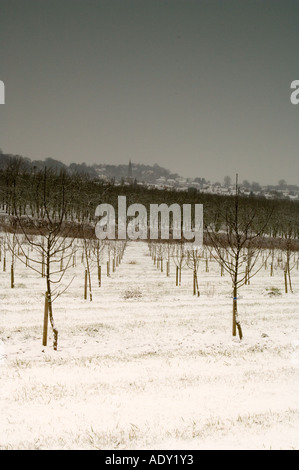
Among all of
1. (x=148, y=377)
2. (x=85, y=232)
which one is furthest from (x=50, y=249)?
(x=85, y=232)

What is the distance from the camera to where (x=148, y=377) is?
7105 mm

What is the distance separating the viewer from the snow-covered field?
193 inches

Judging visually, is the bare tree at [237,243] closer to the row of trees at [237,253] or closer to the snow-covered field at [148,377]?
the row of trees at [237,253]

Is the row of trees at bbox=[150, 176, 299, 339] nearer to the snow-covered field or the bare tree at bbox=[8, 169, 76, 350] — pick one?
the snow-covered field

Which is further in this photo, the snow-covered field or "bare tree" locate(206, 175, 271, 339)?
"bare tree" locate(206, 175, 271, 339)

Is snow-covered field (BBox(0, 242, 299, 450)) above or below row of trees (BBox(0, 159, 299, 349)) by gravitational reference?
below

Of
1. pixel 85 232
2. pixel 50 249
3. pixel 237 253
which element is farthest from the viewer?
pixel 85 232

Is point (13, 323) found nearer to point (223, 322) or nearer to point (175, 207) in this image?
point (223, 322)

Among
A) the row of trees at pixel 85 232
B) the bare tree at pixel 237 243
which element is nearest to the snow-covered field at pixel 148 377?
the row of trees at pixel 85 232

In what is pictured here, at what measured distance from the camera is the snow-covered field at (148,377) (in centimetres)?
491

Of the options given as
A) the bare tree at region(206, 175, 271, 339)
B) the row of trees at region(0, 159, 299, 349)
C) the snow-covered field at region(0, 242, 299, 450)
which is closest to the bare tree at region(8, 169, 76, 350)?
the row of trees at region(0, 159, 299, 349)

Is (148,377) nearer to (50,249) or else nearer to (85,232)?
(50,249)

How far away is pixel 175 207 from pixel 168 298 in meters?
55.5
